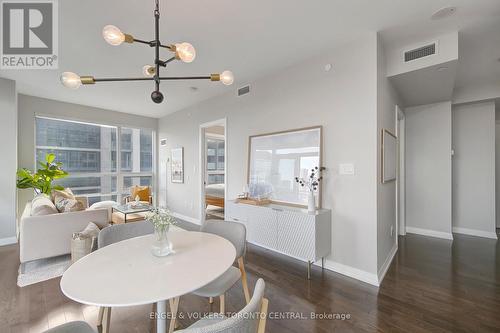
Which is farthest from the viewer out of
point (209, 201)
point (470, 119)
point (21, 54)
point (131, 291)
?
point (209, 201)

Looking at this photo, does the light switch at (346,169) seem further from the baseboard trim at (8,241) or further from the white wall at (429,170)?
the baseboard trim at (8,241)

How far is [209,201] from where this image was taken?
5484 millimetres

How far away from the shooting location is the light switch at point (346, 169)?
2.66 metres

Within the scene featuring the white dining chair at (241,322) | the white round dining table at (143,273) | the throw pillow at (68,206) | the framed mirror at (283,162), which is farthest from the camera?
the throw pillow at (68,206)

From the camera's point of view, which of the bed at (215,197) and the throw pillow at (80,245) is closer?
the throw pillow at (80,245)

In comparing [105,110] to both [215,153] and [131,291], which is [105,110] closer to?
[215,153]

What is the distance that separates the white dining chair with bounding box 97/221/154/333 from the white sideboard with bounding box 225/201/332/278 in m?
1.46

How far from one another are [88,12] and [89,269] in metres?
2.34

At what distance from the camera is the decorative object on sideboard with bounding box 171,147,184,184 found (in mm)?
5562

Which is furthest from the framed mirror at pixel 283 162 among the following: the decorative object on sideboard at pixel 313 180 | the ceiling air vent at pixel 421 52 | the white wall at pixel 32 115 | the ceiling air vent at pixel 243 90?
the white wall at pixel 32 115

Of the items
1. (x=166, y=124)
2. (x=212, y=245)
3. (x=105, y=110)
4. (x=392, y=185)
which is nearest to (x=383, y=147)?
(x=392, y=185)

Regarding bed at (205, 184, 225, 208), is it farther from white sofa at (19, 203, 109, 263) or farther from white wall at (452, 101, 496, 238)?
white wall at (452, 101, 496, 238)

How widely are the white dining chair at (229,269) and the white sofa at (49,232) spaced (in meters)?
2.19

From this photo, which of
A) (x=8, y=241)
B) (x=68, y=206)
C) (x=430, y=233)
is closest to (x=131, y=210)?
(x=68, y=206)
